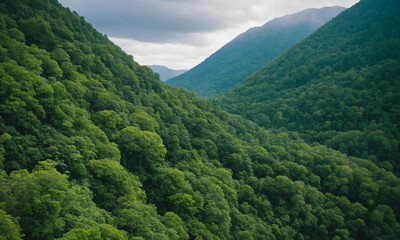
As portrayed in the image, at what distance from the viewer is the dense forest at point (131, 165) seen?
2392cm

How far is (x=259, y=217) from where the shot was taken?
5334 centimetres

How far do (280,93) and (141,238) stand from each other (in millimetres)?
136477

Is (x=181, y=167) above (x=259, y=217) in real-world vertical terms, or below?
above

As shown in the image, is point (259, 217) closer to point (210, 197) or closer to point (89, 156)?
point (210, 197)

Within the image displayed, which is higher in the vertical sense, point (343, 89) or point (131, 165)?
point (131, 165)

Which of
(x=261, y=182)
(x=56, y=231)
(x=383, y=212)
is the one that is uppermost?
(x=56, y=231)

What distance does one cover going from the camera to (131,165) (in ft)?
137

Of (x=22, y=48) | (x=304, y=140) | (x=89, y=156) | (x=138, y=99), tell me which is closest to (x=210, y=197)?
(x=89, y=156)

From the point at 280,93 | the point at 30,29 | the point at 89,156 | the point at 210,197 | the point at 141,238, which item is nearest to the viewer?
the point at 141,238

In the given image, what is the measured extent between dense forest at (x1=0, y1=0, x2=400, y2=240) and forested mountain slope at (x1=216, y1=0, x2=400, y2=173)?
22123 millimetres

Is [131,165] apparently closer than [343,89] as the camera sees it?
Yes

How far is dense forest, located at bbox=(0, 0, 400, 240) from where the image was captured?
23.9m

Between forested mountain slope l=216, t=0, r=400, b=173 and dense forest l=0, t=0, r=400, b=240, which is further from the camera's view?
forested mountain slope l=216, t=0, r=400, b=173

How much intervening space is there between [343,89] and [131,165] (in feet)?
389
